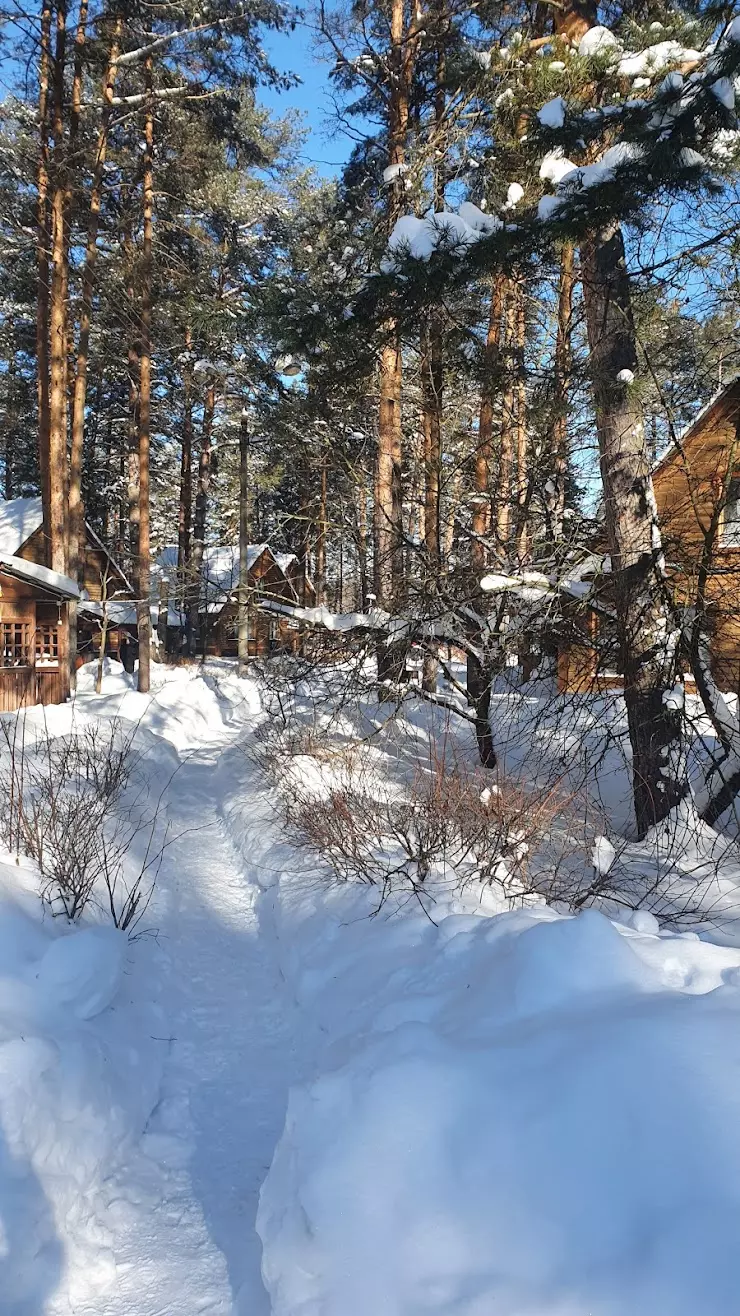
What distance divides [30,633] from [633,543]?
1285 centimetres

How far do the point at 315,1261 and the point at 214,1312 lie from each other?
0.57 m

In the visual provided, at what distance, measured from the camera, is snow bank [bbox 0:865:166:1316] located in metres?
2.59

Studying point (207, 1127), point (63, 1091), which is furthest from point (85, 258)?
point (207, 1127)

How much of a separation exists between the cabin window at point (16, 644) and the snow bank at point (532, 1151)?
13833 millimetres

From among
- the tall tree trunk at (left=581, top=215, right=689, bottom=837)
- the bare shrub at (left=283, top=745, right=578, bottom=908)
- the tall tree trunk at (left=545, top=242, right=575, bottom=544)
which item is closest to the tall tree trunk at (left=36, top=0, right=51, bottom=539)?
the tall tree trunk at (left=545, top=242, right=575, bottom=544)

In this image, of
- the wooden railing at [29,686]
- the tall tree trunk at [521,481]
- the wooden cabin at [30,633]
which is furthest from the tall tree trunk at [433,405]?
the wooden railing at [29,686]

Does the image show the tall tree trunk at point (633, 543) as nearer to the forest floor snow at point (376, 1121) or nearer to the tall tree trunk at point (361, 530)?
the forest floor snow at point (376, 1121)

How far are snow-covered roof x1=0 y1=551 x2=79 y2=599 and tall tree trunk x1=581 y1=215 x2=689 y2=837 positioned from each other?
1146cm

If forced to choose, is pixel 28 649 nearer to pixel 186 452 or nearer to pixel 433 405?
pixel 186 452

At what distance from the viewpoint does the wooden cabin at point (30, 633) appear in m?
14.3

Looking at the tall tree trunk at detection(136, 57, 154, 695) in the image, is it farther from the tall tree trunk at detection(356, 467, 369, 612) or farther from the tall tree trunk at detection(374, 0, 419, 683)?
the tall tree trunk at detection(356, 467, 369, 612)

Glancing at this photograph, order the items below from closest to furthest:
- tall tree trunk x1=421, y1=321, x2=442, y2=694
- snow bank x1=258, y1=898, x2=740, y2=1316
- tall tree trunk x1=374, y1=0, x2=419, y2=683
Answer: snow bank x1=258, y1=898, x2=740, y2=1316 < tall tree trunk x1=421, y1=321, x2=442, y2=694 < tall tree trunk x1=374, y1=0, x2=419, y2=683

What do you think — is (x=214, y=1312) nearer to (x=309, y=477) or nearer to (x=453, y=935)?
(x=453, y=935)

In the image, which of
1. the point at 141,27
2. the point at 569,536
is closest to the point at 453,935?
the point at 569,536
